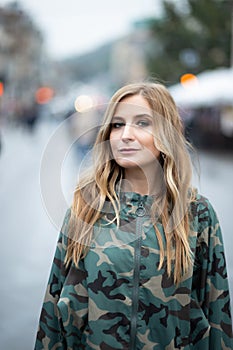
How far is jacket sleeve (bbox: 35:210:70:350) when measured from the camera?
229cm

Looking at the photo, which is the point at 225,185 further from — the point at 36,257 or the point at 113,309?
the point at 113,309

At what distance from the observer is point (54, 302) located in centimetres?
229

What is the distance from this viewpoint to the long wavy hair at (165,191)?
221 cm

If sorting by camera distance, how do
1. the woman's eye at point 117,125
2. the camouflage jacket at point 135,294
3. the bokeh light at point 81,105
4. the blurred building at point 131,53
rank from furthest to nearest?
the blurred building at point 131,53 < the bokeh light at point 81,105 < the woman's eye at point 117,125 < the camouflage jacket at point 135,294

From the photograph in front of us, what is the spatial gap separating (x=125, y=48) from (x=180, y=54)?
104m

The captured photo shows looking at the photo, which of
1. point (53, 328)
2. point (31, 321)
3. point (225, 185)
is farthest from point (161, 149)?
point (225, 185)

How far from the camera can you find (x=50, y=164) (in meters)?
2.29

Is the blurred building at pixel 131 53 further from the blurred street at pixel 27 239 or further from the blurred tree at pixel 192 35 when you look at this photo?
the blurred street at pixel 27 239

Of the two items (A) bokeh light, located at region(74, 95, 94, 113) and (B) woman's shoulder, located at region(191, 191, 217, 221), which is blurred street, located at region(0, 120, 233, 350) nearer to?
(A) bokeh light, located at region(74, 95, 94, 113)

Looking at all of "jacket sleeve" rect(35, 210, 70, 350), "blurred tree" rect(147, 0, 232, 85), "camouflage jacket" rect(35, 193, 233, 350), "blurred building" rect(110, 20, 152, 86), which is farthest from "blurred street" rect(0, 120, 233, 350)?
"blurred building" rect(110, 20, 152, 86)

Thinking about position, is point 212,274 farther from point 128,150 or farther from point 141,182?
point 128,150

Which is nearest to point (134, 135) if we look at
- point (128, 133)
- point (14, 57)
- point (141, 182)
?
point (128, 133)

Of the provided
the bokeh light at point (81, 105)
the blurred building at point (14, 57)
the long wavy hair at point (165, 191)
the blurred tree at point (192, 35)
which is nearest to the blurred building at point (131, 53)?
the blurred building at point (14, 57)

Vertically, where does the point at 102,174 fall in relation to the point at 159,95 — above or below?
below
